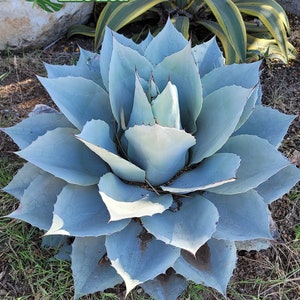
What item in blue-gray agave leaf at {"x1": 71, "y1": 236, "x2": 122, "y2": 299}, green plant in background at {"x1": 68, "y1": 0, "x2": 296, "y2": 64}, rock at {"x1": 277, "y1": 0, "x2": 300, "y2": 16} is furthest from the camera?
rock at {"x1": 277, "y1": 0, "x2": 300, "y2": 16}

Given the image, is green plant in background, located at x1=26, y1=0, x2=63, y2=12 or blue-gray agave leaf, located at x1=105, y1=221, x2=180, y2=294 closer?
blue-gray agave leaf, located at x1=105, y1=221, x2=180, y2=294

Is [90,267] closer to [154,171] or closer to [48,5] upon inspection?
[154,171]

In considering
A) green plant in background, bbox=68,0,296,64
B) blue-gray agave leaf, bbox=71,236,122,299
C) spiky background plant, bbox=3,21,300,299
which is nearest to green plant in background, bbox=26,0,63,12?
green plant in background, bbox=68,0,296,64

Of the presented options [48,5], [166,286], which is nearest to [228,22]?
[48,5]

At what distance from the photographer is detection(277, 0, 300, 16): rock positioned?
2463 millimetres

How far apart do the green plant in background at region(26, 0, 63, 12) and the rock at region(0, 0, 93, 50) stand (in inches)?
0.9

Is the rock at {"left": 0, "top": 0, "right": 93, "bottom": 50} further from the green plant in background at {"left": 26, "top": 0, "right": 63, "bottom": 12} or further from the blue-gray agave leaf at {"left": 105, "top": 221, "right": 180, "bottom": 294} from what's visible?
the blue-gray agave leaf at {"left": 105, "top": 221, "right": 180, "bottom": 294}

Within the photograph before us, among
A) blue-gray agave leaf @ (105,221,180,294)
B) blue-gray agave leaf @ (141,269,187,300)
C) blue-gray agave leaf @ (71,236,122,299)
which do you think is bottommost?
blue-gray agave leaf @ (141,269,187,300)

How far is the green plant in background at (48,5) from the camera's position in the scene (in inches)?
84.5

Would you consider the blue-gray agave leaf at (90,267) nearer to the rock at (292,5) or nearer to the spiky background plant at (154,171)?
the spiky background plant at (154,171)

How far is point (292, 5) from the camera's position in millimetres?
2480

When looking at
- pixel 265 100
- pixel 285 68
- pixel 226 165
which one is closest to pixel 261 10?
pixel 285 68

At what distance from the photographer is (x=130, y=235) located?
126 cm

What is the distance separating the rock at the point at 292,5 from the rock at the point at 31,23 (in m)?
0.95
